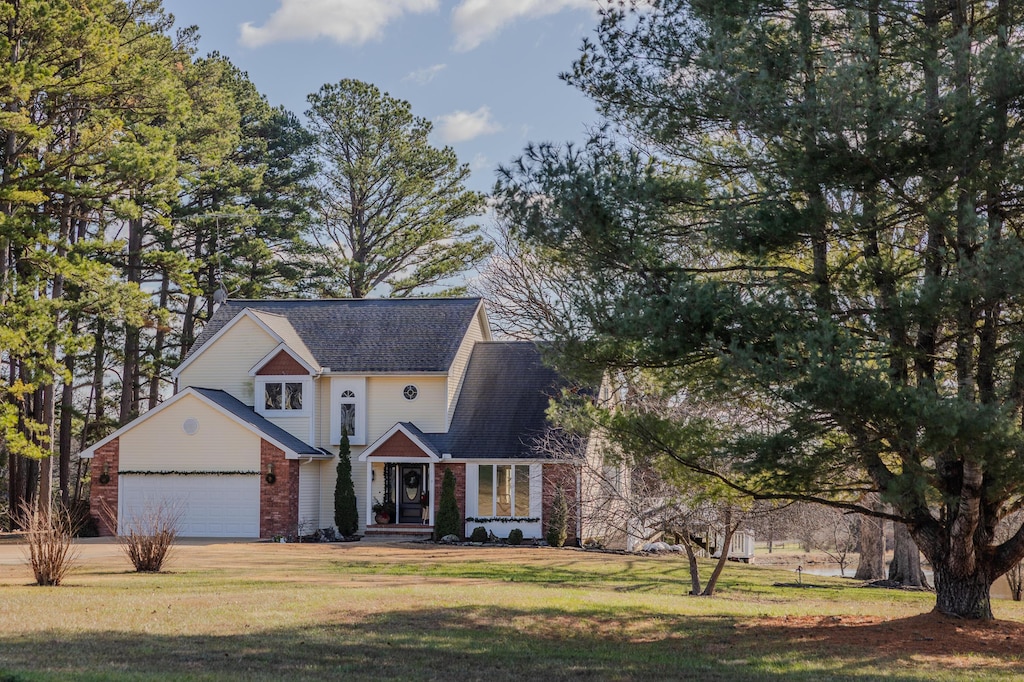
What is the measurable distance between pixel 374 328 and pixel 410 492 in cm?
539

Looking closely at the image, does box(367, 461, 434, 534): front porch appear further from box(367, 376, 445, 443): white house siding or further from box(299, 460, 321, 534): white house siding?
box(299, 460, 321, 534): white house siding

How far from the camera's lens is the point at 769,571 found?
2680 centimetres

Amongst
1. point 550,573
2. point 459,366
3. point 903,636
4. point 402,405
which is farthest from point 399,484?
point 903,636

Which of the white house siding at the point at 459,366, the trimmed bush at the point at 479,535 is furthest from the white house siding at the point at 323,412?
the trimmed bush at the point at 479,535

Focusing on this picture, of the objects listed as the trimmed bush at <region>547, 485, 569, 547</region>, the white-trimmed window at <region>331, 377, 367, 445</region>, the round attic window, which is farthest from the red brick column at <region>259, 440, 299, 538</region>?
the trimmed bush at <region>547, 485, 569, 547</region>

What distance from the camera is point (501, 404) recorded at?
31172 mm

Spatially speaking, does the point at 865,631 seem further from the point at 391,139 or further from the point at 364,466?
the point at 391,139

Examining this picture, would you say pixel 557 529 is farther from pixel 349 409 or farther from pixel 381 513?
pixel 349 409

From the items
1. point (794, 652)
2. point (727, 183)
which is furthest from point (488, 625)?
point (727, 183)

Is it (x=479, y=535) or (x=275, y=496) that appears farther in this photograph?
(x=275, y=496)

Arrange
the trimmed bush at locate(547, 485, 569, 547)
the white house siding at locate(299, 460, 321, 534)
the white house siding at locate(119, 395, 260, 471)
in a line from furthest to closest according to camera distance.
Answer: the white house siding at locate(299, 460, 321, 534)
the white house siding at locate(119, 395, 260, 471)
the trimmed bush at locate(547, 485, 569, 547)

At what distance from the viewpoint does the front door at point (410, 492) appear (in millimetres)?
31109

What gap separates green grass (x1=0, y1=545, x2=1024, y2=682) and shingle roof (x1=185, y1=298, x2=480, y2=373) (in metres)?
12.9

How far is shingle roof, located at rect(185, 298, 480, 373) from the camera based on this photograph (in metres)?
31.4
